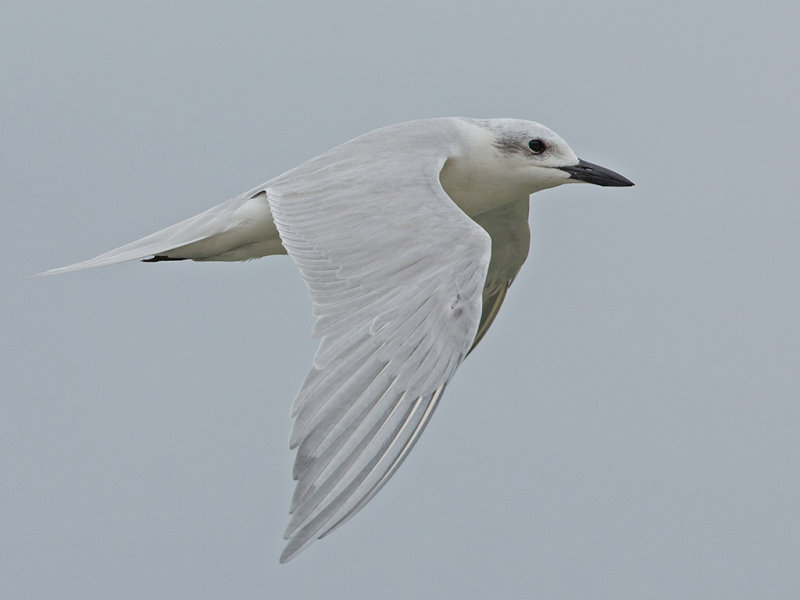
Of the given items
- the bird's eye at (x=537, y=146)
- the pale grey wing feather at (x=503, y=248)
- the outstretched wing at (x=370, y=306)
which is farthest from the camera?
the pale grey wing feather at (x=503, y=248)

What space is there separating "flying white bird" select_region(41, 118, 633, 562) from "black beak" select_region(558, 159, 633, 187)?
0.04ft

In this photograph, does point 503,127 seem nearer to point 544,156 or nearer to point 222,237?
point 544,156

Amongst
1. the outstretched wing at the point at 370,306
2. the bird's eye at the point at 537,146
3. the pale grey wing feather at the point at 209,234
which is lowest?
the outstretched wing at the point at 370,306

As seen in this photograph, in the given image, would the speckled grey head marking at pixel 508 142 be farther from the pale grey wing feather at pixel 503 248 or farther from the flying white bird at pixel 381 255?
the pale grey wing feather at pixel 503 248

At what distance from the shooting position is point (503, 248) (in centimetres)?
1137

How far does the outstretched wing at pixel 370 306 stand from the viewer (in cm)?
716

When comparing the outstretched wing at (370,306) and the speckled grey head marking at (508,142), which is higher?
the speckled grey head marking at (508,142)

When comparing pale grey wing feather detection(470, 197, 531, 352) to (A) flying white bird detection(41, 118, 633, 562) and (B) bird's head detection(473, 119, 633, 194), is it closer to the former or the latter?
(A) flying white bird detection(41, 118, 633, 562)

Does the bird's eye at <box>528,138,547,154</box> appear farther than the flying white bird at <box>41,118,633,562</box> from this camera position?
Yes

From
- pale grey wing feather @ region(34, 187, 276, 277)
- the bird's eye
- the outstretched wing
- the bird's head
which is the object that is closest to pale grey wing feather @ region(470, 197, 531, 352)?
the bird's head

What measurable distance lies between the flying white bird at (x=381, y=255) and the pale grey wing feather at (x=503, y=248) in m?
0.01

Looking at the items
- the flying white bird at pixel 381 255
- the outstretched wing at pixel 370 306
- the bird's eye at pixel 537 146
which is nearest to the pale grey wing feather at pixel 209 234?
the flying white bird at pixel 381 255

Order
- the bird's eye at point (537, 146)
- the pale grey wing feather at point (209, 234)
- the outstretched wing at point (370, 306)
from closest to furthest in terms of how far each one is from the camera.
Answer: the outstretched wing at point (370, 306), the pale grey wing feather at point (209, 234), the bird's eye at point (537, 146)

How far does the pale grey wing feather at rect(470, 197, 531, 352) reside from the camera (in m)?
11.1
